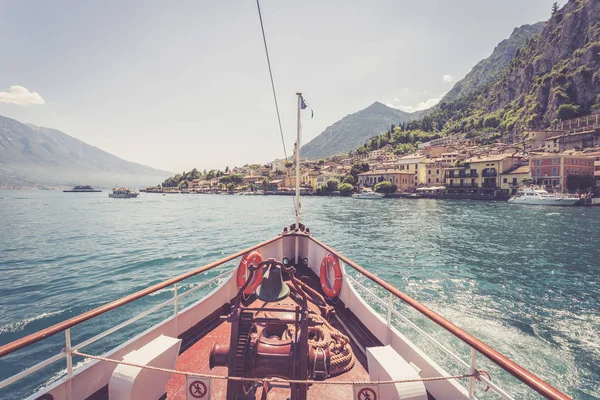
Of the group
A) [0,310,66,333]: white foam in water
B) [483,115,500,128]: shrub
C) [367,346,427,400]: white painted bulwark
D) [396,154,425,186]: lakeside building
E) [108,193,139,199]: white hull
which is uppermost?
[483,115,500,128]: shrub

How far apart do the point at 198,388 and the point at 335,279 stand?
2870mm

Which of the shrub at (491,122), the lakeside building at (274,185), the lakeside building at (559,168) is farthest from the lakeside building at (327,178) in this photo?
the shrub at (491,122)

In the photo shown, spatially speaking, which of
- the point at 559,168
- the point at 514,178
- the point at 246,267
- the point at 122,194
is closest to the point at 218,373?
the point at 246,267

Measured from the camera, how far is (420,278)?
12.4 meters

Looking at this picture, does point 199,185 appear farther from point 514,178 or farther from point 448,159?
point 514,178

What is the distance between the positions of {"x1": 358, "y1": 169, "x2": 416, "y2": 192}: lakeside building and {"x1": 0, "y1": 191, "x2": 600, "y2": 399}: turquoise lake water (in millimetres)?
49969

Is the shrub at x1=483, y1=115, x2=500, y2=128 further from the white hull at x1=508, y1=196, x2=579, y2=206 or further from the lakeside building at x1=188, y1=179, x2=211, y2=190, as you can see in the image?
→ the lakeside building at x1=188, y1=179, x2=211, y2=190

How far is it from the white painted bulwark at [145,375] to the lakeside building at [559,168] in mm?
66675

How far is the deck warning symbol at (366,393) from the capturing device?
249cm

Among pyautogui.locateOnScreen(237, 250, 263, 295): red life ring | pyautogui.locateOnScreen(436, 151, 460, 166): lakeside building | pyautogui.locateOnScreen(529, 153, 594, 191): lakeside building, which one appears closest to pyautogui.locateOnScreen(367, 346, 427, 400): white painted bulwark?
pyautogui.locateOnScreen(237, 250, 263, 295): red life ring

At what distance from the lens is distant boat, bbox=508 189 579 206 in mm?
43562

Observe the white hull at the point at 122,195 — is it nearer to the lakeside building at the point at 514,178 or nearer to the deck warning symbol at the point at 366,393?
the lakeside building at the point at 514,178

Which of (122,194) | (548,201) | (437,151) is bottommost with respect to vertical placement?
(548,201)

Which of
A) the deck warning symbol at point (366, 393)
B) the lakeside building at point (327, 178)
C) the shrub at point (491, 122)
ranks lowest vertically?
the deck warning symbol at point (366, 393)
